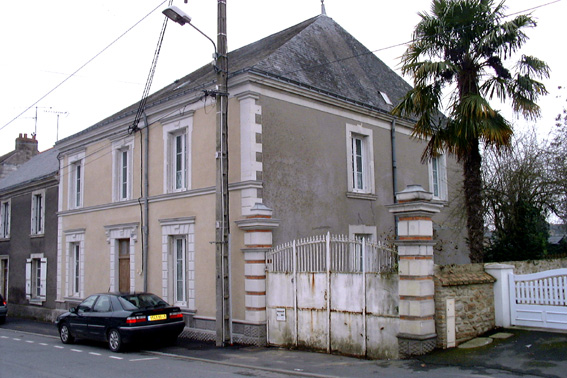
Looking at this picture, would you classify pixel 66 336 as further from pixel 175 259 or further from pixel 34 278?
pixel 34 278

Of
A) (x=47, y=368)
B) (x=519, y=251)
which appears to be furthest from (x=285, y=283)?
(x=519, y=251)

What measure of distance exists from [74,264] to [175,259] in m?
6.67

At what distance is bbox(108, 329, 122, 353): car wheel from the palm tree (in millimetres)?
8843

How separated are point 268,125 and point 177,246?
4.68 meters

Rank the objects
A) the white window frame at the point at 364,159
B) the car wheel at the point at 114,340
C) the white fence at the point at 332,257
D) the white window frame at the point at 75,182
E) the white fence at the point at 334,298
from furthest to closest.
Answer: the white window frame at the point at 75,182, the white window frame at the point at 364,159, the car wheel at the point at 114,340, the white fence at the point at 332,257, the white fence at the point at 334,298

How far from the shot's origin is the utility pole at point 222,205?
41.3 feet

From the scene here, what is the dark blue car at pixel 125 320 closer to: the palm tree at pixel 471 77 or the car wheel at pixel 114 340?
the car wheel at pixel 114 340

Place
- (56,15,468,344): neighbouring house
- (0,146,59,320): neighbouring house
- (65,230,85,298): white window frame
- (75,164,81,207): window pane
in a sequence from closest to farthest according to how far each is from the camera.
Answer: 1. (56,15,468,344): neighbouring house
2. (65,230,85,298): white window frame
3. (75,164,81,207): window pane
4. (0,146,59,320): neighbouring house

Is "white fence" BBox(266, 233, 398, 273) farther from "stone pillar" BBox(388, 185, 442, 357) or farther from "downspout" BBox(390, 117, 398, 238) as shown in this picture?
"downspout" BBox(390, 117, 398, 238)

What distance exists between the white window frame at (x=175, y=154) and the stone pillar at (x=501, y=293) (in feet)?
27.8

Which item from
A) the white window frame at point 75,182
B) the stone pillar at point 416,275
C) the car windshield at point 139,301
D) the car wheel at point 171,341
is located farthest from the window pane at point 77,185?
the stone pillar at point 416,275

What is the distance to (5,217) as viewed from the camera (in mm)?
26594

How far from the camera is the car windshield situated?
13.2 meters

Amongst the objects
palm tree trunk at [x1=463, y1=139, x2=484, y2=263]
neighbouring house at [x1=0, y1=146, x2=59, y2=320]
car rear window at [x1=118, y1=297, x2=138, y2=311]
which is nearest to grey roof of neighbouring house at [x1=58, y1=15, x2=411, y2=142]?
palm tree trunk at [x1=463, y1=139, x2=484, y2=263]
